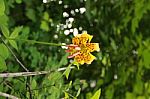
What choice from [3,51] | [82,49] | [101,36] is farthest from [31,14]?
[82,49]

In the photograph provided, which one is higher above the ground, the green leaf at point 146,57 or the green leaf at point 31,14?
the green leaf at point 31,14

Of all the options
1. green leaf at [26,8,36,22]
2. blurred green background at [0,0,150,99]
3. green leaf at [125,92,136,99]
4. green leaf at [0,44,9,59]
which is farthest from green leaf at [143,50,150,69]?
green leaf at [0,44,9,59]

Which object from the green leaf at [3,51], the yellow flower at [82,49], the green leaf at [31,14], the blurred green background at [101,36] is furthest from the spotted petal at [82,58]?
the green leaf at [31,14]

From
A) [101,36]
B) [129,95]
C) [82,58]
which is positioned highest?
[101,36]

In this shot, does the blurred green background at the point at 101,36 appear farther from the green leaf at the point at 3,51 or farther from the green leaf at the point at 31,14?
the green leaf at the point at 3,51

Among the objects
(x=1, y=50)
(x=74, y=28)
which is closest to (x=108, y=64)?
(x=74, y=28)

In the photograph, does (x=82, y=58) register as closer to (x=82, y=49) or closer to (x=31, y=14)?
(x=82, y=49)

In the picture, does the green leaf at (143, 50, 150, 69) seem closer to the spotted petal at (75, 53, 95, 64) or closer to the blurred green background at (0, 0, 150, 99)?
the blurred green background at (0, 0, 150, 99)

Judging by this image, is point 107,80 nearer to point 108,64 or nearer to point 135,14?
point 108,64

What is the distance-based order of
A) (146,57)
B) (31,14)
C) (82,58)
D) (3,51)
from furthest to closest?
(146,57) < (31,14) < (3,51) < (82,58)
